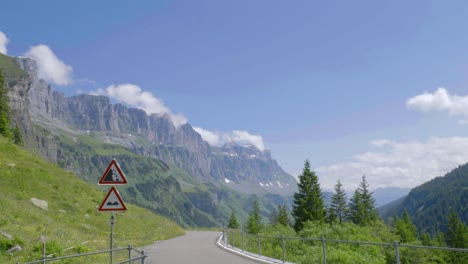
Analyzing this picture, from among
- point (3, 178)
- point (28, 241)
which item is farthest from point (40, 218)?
point (3, 178)

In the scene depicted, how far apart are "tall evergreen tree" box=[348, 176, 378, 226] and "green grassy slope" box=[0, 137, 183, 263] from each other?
47.3m

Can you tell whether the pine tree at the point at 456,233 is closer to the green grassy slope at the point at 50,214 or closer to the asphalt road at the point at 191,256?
the green grassy slope at the point at 50,214

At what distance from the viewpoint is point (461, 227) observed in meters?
69.8

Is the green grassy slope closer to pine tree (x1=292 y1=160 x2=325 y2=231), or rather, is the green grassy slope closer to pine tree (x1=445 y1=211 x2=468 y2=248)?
pine tree (x1=292 y1=160 x2=325 y2=231)

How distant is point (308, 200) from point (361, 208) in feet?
56.7

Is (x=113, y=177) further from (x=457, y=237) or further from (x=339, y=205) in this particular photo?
(x=339, y=205)

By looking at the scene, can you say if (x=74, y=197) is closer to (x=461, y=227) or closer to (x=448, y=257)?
(x=448, y=257)

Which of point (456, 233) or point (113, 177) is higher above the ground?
point (113, 177)

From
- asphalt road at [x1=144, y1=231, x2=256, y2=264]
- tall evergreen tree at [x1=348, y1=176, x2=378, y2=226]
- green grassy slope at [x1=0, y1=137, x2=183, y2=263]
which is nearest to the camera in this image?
green grassy slope at [x1=0, y1=137, x2=183, y2=263]

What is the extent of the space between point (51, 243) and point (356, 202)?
247ft

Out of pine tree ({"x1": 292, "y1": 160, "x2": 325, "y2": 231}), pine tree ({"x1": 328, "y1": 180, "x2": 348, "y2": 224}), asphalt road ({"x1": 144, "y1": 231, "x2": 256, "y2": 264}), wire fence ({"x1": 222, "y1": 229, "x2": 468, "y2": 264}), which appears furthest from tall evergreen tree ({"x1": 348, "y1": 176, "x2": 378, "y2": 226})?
asphalt road ({"x1": 144, "y1": 231, "x2": 256, "y2": 264})

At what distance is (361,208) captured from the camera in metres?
81.7

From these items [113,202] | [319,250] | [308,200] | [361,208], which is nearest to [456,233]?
[361,208]

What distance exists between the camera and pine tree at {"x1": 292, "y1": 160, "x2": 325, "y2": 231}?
70125 mm
